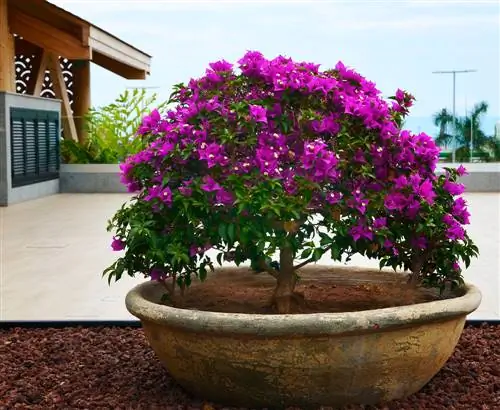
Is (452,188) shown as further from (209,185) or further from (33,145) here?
(33,145)

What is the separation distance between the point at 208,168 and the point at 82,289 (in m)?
3.07

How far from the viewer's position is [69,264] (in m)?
6.99

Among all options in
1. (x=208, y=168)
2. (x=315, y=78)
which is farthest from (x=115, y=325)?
(x=315, y=78)

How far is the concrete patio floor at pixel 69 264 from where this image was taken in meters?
5.21

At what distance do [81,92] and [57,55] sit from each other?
1.37m

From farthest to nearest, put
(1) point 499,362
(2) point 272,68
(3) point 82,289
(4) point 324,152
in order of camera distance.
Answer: (3) point 82,289
(1) point 499,362
(2) point 272,68
(4) point 324,152

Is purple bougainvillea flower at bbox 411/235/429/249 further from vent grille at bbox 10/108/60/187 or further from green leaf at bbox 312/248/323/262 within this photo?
vent grille at bbox 10/108/60/187

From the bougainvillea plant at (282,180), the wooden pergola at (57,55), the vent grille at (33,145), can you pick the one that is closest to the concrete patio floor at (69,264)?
the vent grille at (33,145)

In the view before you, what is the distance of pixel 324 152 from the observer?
9.80ft

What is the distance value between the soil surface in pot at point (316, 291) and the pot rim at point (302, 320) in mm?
464

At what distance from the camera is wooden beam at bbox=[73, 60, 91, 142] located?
1684 centimetres

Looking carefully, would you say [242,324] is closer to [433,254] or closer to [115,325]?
[433,254]

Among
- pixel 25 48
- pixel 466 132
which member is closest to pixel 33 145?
pixel 25 48

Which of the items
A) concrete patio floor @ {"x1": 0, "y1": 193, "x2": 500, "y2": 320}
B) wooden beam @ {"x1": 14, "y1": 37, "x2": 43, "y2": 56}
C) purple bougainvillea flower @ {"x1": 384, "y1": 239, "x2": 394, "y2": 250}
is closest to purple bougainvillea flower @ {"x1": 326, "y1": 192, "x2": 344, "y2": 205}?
purple bougainvillea flower @ {"x1": 384, "y1": 239, "x2": 394, "y2": 250}
